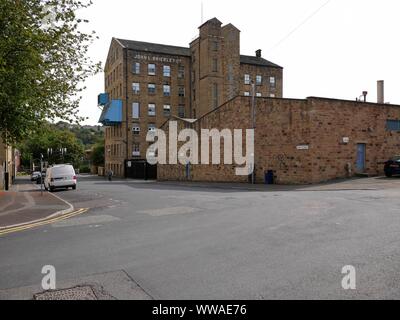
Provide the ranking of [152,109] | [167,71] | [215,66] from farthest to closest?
[167,71] < [152,109] < [215,66]

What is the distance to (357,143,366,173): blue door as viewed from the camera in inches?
1011

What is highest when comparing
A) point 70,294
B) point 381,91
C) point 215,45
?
point 215,45

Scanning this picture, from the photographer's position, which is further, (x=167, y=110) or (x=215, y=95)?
(x=167, y=110)

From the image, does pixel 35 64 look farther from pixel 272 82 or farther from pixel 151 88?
pixel 272 82

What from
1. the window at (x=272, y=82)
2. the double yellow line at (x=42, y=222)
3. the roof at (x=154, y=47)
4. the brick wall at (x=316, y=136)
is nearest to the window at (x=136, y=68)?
the roof at (x=154, y=47)

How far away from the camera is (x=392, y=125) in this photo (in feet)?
89.7

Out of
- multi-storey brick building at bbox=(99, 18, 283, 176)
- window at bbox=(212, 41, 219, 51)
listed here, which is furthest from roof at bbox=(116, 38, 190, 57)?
window at bbox=(212, 41, 219, 51)

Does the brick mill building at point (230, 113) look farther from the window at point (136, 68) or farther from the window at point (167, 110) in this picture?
the window at point (136, 68)

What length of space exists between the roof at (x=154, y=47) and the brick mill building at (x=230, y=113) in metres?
0.18

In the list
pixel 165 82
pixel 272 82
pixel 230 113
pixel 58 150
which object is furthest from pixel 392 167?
pixel 58 150

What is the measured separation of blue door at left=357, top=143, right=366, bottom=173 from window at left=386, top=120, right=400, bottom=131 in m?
3.00

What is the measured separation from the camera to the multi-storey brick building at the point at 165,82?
5566cm

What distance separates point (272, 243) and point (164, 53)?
54930 millimetres

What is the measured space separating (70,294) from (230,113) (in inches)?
1021
